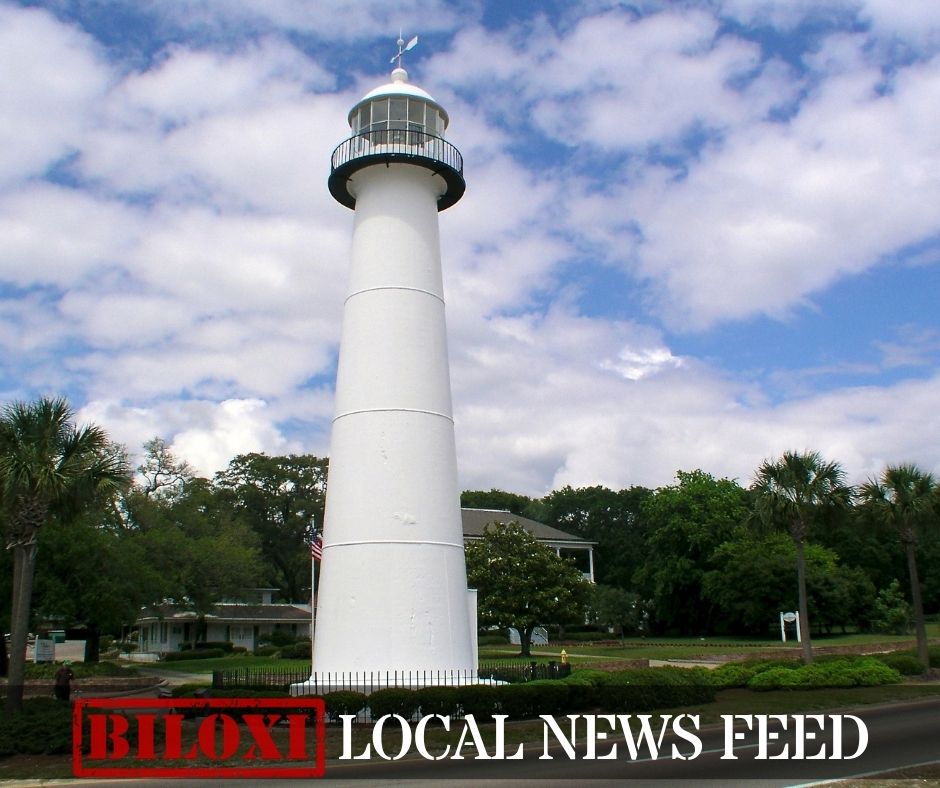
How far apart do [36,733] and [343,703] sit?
5290 mm

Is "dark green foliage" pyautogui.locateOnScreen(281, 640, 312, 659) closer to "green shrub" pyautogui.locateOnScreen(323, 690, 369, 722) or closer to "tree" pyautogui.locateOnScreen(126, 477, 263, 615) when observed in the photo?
"tree" pyautogui.locateOnScreen(126, 477, 263, 615)

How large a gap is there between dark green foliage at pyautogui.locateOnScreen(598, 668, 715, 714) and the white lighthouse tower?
3.22 meters

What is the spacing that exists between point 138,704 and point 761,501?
65.3ft

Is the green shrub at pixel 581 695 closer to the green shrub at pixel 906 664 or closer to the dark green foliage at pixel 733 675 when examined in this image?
the dark green foliage at pixel 733 675

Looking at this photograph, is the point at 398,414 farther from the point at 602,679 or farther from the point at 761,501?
the point at 761,501

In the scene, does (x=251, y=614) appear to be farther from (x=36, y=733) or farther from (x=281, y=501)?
(x=36, y=733)

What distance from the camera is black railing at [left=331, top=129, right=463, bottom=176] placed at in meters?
21.0

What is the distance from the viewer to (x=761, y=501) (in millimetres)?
29469

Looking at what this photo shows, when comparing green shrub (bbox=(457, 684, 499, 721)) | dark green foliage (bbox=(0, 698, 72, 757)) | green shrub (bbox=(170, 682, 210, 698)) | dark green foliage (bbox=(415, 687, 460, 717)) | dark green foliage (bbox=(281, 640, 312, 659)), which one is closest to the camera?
dark green foliage (bbox=(0, 698, 72, 757))

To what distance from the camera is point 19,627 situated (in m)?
17.0

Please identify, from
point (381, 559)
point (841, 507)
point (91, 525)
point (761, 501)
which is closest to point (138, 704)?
point (381, 559)

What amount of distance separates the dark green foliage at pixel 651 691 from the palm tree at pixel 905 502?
41.9 feet

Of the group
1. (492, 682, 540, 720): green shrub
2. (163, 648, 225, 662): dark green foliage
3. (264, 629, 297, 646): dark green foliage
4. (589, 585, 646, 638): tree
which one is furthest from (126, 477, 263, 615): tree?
(492, 682, 540, 720): green shrub

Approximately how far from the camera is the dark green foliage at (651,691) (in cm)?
1895
